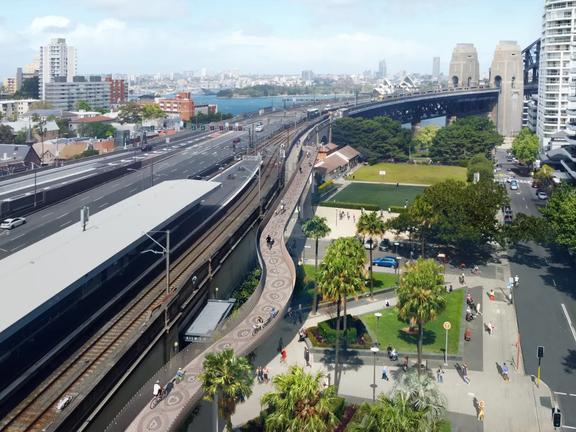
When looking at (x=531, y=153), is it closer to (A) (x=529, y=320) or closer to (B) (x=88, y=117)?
(A) (x=529, y=320)

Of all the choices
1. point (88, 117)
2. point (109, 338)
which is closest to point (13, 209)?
point (109, 338)

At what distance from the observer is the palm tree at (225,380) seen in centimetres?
2398

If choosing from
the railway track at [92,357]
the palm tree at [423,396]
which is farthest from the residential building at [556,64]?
the palm tree at [423,396]

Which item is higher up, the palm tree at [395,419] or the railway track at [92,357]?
the palm tree at [395,419]

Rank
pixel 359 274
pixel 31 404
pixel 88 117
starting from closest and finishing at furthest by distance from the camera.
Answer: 1. pixel 31 404
2. pixel 359 274
3. pixel 88 117

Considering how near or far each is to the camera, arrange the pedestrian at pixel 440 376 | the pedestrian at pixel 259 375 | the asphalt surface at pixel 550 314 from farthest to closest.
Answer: the pedestrian at pixel 440 376, the asphalt surface at pixel 550 314, the pedestrian at pixel 259 375

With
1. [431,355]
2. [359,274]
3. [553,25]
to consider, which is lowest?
[431,355]

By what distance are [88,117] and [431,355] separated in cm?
14571

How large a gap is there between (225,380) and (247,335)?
9.72m

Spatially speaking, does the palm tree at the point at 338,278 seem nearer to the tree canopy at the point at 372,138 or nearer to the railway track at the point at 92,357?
the railway track at the point at 92,357

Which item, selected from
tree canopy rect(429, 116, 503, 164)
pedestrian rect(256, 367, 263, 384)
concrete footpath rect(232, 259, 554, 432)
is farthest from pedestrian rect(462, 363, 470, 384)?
tree canopy rect(429, 116, 503, 164)

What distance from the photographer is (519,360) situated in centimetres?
3972

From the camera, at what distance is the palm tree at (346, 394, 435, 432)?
20594mm

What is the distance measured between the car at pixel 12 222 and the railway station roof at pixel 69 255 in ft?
40.3
